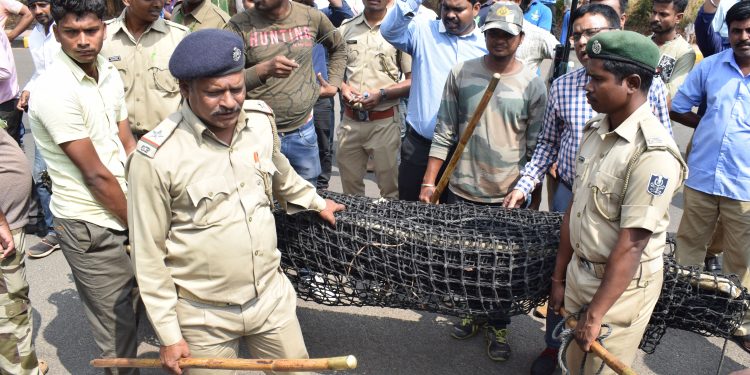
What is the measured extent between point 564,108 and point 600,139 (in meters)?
0.79

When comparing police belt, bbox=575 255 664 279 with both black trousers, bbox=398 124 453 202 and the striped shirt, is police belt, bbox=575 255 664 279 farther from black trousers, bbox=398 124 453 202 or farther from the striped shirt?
→ black trousers, bbox=398 124 453 202

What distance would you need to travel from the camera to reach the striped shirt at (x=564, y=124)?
3.00 m

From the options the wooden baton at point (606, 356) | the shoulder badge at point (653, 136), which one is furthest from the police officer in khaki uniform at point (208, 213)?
the shoulder badge at point (653, 136)

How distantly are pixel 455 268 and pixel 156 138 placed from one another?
132cm

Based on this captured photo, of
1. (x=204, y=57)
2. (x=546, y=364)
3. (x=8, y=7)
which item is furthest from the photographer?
(x=8, y=7)

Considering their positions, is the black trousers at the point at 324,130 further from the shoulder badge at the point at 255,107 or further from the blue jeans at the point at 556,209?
the shoulder badge at the point at 255,107

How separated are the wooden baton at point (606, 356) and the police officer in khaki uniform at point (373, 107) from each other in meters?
2.51

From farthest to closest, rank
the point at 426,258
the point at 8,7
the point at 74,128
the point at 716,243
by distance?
the point at 8,7 → the point at 716,243 → the point at 426,258 → the point at 74,128

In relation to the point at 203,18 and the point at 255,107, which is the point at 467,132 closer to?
the point at 255,107

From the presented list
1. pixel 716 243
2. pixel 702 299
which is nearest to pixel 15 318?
pixel 702 299

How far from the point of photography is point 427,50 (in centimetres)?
380

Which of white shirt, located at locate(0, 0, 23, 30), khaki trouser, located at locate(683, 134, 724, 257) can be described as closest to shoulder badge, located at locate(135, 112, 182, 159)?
khaki trouser, located at locate(683, 134, 724, 257)

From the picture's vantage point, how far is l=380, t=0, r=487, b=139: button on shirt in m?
3.74

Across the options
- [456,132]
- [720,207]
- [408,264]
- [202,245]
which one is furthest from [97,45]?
[720,207]
